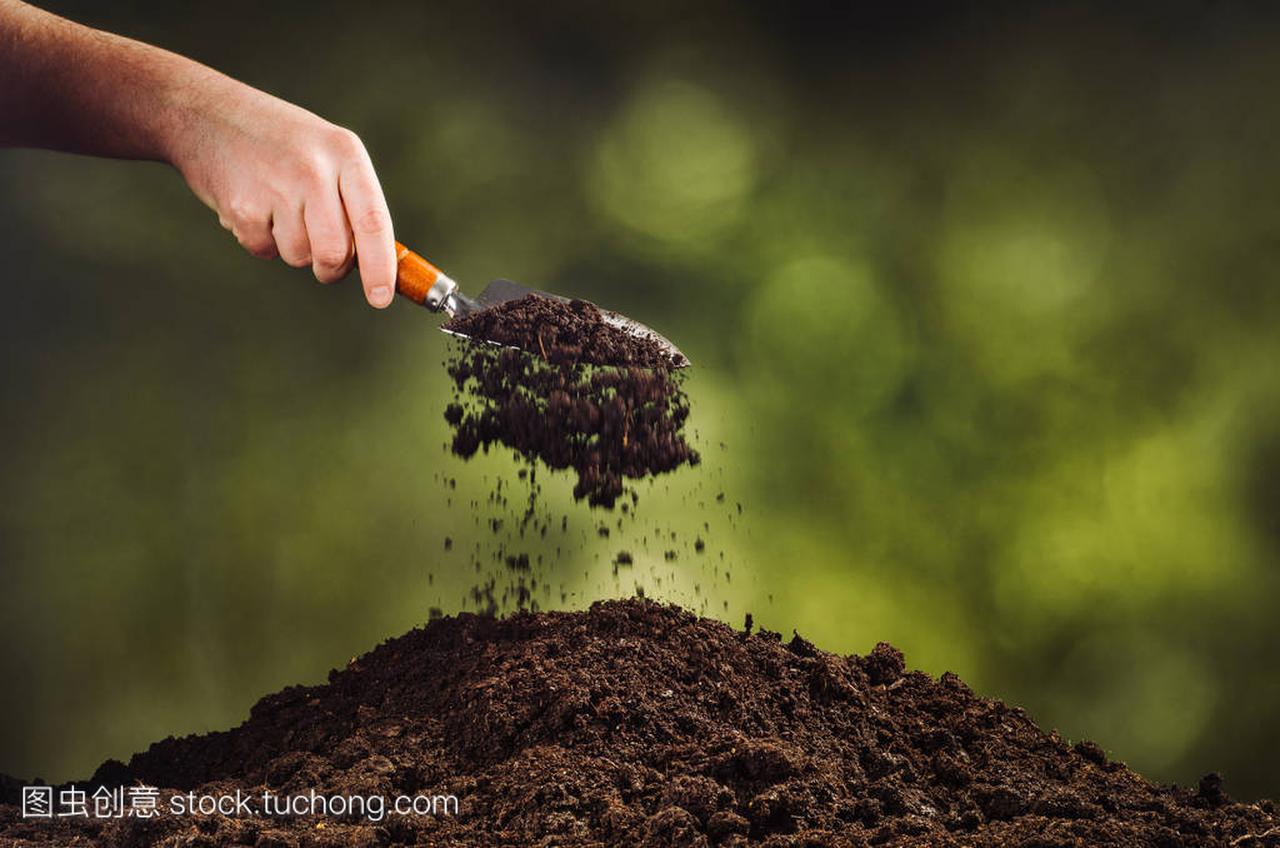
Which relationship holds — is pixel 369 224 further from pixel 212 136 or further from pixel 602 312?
pixel 602 312

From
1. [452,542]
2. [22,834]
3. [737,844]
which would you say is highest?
[452,542]

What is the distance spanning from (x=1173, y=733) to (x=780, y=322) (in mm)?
1399

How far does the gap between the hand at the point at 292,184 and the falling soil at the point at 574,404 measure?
293mm

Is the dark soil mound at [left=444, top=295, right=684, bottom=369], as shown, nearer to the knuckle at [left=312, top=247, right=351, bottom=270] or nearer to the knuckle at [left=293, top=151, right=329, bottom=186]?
the knuckle at [left=312, top=247, right=351, bottom=270]

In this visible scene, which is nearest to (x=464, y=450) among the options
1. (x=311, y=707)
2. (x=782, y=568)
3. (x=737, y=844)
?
(x=311, y=707)

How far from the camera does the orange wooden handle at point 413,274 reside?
8.36ft

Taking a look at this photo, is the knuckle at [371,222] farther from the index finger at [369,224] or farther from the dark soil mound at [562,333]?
the dark soil mound at [562,333]

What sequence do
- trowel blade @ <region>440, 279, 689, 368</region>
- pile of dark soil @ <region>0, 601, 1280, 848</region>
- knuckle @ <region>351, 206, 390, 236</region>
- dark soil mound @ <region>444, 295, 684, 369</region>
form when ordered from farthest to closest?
trowel blade @ <region>440, 279, 689, 368</region>
dark soil mound @ <region>444, 295, 684, 369</region>
knuckle @ <region>351, 206, 390, 236</region>
pile of dark soil @ <region>0, 601, 1280, 848</region>

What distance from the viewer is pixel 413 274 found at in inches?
100

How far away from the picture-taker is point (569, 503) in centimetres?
312

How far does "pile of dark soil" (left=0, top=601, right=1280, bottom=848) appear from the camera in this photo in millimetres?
1955

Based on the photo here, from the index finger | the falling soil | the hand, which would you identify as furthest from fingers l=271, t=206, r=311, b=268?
the falling soil

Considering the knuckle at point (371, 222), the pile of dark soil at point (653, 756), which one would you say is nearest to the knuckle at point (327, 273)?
the knuckle at point (371, 222)

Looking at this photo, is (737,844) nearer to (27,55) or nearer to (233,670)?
(233,670)
